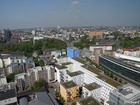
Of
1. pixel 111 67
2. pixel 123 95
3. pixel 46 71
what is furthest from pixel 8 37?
pixel 123 95

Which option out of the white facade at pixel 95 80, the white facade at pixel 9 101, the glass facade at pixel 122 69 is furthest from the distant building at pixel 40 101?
the glass facade at pixel 122 69

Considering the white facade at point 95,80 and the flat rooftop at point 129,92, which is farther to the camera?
the white facade at point 95,80

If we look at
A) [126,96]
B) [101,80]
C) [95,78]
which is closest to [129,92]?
[126,96]

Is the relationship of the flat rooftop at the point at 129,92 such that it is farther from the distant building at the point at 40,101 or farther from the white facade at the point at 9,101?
the white facade at the point at 9,101

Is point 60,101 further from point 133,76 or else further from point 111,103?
point 133,76

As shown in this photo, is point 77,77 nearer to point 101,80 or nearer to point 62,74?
point 62,74

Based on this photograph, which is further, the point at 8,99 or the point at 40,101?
the point at 8,99
